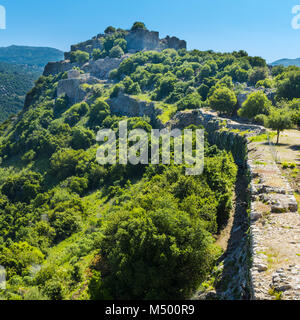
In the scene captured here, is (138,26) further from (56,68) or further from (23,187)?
(23,187)

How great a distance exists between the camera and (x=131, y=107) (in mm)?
72750

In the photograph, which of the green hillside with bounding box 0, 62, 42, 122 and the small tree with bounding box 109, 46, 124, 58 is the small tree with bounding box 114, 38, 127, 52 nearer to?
the small tree with bounding box 109, 46, 124, 58

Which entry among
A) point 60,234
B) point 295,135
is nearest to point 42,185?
point 60,234

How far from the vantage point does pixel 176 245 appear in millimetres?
16484

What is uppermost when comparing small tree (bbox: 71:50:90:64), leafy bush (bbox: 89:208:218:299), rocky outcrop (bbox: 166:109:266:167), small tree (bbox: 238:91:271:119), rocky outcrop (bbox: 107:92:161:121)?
small tree (bbox: 71:50:90:64)

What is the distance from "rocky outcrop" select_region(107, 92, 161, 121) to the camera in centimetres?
6550

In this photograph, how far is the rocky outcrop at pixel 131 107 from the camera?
6550 centimetres

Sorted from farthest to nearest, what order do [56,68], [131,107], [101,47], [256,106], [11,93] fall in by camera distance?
[11,93] → [101,47] → [56,68] → [131,107] → [256,106]

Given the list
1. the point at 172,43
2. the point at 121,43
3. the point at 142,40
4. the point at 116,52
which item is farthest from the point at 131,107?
the point at 172,43

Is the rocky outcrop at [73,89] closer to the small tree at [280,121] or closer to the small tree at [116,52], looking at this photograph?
the small tree at [116,52]

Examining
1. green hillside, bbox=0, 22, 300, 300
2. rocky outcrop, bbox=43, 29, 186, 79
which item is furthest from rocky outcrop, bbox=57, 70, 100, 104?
rocky outcrop, bbox=43, 29, 186, 79
